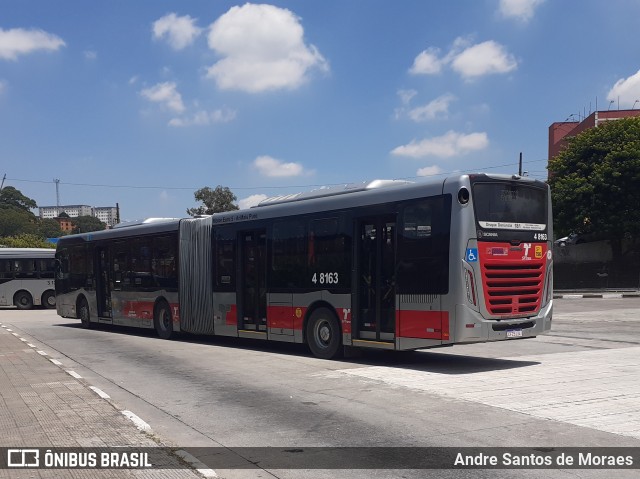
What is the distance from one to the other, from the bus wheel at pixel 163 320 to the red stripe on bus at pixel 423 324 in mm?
8959

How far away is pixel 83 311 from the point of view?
74.5ft

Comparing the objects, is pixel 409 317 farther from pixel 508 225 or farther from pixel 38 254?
pixel 38 254

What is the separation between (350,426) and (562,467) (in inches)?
96.2

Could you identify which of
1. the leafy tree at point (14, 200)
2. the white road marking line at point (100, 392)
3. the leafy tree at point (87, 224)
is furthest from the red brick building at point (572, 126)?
the leafy tree at point (14, 200)

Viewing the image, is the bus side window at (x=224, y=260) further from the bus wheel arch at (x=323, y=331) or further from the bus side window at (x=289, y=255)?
the bus wheel arch at (x=323, y=331)

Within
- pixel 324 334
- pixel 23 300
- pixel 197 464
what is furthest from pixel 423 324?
pixel 23 300

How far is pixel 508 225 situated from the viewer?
11.1 meters

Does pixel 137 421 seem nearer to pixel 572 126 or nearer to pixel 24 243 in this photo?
pixel 572 126

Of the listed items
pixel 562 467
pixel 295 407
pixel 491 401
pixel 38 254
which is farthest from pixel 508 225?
pixel 38 254

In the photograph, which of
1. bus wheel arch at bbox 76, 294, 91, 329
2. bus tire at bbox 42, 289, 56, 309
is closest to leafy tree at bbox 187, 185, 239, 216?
bus tire at bbox 42, 289, 56, 309

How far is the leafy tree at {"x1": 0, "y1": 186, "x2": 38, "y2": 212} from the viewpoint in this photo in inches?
4767

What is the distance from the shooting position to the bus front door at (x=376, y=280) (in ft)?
38.3

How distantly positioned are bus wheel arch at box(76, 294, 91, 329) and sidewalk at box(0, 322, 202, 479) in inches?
426

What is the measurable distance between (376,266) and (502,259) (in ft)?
7.58
